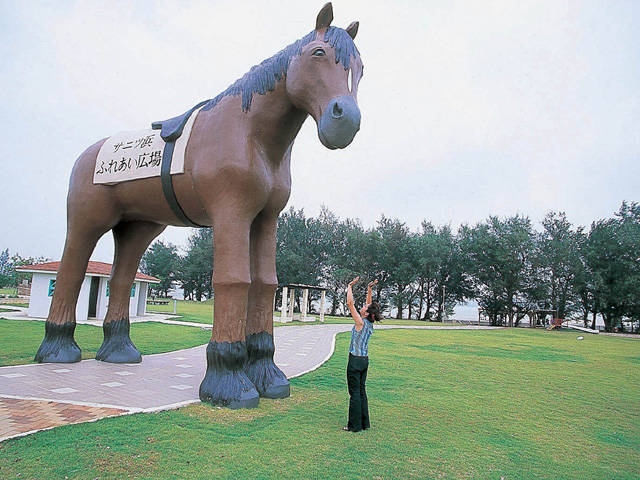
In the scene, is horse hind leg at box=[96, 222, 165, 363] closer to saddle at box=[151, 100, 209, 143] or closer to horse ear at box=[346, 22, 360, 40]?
saddle at box=[151, 100, 209, 143]

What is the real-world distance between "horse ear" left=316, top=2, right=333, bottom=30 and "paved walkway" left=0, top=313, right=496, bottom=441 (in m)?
3.86

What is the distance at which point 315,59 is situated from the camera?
4.38 metres

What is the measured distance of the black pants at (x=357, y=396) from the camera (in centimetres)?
416

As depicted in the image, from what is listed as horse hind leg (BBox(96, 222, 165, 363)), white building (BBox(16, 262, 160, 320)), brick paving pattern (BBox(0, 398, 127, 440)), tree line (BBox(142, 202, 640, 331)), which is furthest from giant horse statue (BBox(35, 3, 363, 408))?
tree line (BBox(142, 202, 640, 331))

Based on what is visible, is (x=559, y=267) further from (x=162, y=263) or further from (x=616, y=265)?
(x=162, y=263)

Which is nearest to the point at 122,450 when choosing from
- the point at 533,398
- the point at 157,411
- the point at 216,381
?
the point at 157,411

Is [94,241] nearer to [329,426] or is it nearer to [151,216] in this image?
[151,216]

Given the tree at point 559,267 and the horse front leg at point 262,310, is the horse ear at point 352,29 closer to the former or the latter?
the horse front leg at point 262,310

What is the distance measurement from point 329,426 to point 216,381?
123 centimetres

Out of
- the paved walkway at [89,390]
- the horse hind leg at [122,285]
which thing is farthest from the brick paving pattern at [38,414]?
the horse hind leg at [122,285]

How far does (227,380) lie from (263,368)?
0.67m

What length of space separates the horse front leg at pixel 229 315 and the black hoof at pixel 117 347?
2.57 metres

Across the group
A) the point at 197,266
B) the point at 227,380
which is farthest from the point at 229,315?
the point at 197,266

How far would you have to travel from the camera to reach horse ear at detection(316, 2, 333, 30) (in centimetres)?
444
